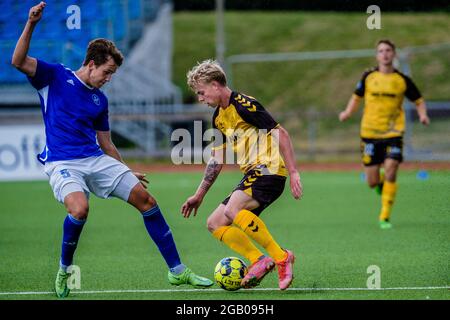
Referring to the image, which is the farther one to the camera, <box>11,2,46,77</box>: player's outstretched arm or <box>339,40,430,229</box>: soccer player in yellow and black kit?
<box>339,40,430,229</box>: soccer player in yellow and black kit

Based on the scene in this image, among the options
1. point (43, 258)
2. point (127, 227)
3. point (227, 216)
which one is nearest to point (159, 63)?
point (127, 227)

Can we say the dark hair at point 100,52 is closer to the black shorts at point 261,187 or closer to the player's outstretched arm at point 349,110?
the black shorts at point 261,187

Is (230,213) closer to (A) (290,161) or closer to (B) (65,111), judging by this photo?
(A) (290,161)

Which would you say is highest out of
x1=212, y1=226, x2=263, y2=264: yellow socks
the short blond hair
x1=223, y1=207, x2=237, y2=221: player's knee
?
the short blond hair

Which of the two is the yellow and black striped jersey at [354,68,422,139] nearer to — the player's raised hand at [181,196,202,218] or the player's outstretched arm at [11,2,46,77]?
the player's raised hand at [181,196,202,218]

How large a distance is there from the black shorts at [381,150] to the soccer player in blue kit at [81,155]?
511 centimetres

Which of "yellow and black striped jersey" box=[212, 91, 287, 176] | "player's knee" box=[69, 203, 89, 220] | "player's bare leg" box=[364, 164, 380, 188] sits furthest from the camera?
"player's bare leg" box=[364, 164, 380, 188]

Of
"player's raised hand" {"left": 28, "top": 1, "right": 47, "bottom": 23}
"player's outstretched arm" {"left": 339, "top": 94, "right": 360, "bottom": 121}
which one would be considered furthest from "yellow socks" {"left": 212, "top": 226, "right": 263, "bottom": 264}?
"player's outstretched arm" {"left": 339, "top": 94, "right": 360, "bottom": 121}

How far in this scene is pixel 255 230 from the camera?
23.0 feet

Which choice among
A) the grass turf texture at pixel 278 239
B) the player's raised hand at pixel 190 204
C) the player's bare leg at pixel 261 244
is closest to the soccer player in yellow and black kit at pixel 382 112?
the grass turf texture at pixel 278 239

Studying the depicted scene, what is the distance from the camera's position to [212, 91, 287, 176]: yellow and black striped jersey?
7086 mm

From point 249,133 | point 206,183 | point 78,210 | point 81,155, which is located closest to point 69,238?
point 78,210

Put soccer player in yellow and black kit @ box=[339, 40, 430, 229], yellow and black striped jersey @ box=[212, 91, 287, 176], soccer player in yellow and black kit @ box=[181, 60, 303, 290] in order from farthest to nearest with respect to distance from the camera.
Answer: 1. soccer player in yellow and black kit @ box=[339, 40, 430, 229]
2. yellow and black striped jersey @ box=[212, 91, 287, 176]
3. soccer player in yellow and black kit @ box=[181, 60, 303, 290]

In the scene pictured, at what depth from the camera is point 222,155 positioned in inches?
293
